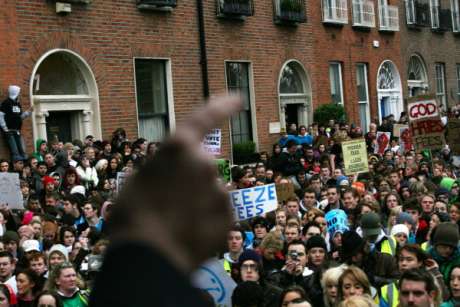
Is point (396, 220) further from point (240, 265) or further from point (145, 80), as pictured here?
point (145, 80)

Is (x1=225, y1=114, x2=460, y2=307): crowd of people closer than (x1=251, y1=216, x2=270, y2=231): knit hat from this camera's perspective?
Yes

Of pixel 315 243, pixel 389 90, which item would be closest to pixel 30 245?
pixel 315 243

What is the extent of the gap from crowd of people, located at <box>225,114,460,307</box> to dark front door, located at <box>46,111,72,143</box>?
156 inches

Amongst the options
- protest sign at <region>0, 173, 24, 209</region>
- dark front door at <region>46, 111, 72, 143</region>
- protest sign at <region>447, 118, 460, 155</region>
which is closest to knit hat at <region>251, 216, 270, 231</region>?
protest sign at <region>0, 173, 24, 209</region>

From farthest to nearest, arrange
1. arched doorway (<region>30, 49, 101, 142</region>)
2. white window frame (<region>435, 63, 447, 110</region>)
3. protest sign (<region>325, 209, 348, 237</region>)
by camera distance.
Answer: white window frame (<region>435, 63, 447, 110</region>) → arched doorway (<region>30, 49, 101, 142</region>) → protest sign (<region>325, 209, 348, 237</region>)

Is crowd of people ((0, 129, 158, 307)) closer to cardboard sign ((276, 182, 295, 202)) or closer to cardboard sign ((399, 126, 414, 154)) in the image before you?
cardboard sign ((276, 182, 295, 202))

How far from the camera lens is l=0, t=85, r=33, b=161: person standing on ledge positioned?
619 inches

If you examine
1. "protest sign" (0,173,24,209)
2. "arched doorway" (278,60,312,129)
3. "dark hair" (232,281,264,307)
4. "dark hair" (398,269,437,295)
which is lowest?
"dark hair" (232,281,264,307)

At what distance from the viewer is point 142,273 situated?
1329 millimetres

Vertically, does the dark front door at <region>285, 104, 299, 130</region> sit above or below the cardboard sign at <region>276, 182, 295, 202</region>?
above

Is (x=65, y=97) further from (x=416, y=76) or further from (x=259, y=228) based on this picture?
(x=416, y=76)

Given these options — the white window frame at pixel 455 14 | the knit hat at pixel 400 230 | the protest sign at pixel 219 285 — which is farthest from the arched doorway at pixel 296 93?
the protest sign at pixel 219 285

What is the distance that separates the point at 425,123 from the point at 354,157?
1531 mm

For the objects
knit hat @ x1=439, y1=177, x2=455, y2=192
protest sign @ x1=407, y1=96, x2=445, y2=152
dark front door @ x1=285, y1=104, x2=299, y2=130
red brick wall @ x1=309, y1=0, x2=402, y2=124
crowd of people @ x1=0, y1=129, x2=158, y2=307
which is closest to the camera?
crowd of people @ x1=0, y1=129, x2=158, y2=307
